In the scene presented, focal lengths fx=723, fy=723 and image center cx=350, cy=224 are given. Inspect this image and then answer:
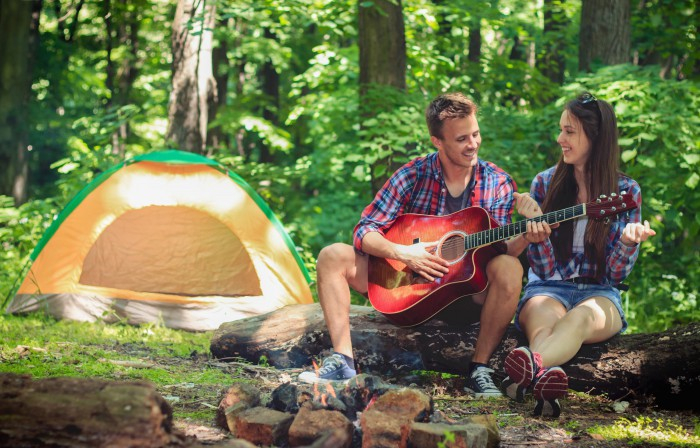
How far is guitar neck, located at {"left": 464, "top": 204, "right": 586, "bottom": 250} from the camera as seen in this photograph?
3.52 m

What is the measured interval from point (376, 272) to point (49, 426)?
214 cm

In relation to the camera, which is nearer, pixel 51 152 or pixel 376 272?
pixel 376 272

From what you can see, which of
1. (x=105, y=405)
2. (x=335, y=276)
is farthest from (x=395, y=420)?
(x=335, y=276)

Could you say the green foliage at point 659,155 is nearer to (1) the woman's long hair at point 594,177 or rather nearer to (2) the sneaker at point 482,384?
(1) the woman's long hair at point 594,177

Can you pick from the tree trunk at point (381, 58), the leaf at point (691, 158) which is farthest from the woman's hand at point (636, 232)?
the tree trunk at point (381, 58)

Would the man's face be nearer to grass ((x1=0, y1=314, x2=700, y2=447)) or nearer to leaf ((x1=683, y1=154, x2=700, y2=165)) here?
grass ((x1=0, y1=314, x2=700, y2=447))

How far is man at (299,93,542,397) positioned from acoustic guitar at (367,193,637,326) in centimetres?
5

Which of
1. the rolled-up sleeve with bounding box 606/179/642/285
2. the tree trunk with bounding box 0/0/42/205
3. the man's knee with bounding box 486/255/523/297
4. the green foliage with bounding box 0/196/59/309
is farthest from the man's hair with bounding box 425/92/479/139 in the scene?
the tree trunk with bounding box 0/0/42/205

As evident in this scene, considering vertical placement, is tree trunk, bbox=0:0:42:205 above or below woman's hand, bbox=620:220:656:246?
above

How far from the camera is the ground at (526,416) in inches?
118

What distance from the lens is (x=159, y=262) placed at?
6.50 m

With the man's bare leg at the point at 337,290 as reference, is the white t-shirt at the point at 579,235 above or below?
above

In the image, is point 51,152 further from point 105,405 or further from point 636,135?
point 105,405

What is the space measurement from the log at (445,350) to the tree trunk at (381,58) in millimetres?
2685
